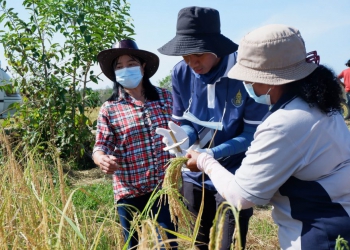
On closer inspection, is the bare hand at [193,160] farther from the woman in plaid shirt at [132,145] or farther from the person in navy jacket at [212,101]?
the woman in plaid shirt at [132,145]

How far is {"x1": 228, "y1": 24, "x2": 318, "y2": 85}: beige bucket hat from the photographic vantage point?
1.47 metres

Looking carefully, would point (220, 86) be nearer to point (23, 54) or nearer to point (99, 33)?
point (99, 33)

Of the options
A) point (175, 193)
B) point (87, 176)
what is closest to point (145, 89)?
point (175, 193)

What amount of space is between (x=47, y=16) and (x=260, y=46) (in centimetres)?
384

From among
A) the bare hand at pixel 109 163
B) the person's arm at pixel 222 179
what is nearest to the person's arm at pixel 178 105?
the bare hand at pixel 109 163

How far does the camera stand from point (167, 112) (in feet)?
8.38


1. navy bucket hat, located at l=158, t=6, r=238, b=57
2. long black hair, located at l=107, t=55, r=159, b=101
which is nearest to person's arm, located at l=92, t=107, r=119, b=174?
long black hair, located at l=107, t=55, r=159, b=101

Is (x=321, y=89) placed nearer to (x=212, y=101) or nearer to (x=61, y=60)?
(x=212, y=101)

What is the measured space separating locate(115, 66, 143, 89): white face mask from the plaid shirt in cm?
14

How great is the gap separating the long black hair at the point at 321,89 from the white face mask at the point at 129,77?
1172 mm

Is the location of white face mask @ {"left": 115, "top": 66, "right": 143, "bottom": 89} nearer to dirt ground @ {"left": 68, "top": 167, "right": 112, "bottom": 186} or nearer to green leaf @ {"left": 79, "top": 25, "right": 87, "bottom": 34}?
green leaf @ {"left": 79, "top": 25, "right": 87, "bottom": 34}

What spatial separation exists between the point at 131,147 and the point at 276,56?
1123 mm

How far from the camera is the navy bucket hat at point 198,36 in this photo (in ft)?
6.82

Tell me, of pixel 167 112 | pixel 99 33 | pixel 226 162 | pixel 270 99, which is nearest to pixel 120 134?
pixel 167 112
